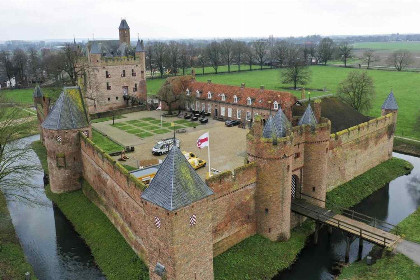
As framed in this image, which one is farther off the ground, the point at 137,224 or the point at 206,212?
the point at 206,212

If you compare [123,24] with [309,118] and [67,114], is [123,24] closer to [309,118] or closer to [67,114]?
[67,114]

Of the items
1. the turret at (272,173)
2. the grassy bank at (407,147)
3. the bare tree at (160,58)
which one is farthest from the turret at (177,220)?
the bare tree at (160,58)

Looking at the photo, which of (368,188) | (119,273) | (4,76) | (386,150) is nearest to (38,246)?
(119,273)

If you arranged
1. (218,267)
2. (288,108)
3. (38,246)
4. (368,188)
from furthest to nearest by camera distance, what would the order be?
(288,108), (368,188), (38,246), (218,267)

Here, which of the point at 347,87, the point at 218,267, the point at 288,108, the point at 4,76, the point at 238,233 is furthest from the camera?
the point at 4,76

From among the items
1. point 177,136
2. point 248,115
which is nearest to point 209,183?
point 177,136

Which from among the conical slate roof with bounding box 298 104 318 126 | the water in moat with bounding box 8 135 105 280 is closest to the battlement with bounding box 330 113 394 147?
the conical slate roof with bounding box 298 104 318 126

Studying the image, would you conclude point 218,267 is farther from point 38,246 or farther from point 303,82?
point 303,82
